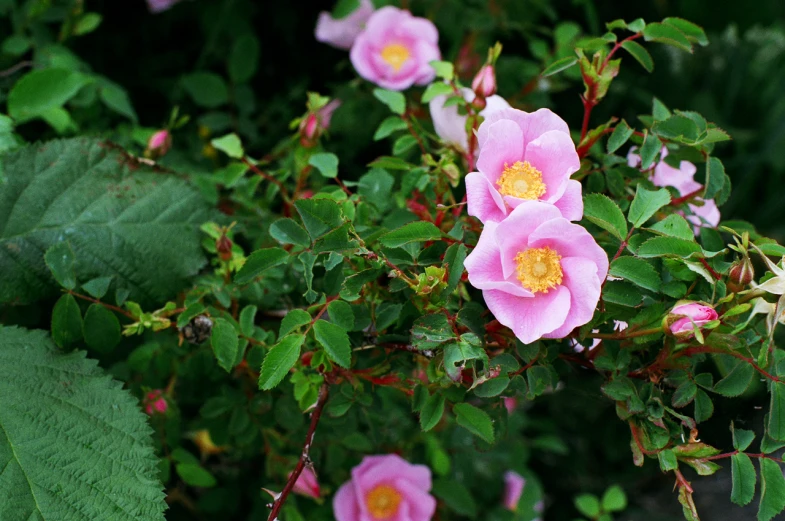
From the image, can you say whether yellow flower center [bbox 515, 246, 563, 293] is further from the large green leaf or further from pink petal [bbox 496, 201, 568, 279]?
the large green leaf

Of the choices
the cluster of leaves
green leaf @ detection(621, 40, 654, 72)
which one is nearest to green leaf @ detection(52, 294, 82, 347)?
the cluster of leaves

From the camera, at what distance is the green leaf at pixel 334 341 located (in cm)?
57

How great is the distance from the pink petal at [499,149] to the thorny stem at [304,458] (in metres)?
0.24

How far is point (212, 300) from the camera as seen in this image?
2.43 ft

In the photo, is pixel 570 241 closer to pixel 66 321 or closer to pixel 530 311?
pixel 530 311

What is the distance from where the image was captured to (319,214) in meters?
0.59

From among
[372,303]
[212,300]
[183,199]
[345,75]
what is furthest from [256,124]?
[372,303]

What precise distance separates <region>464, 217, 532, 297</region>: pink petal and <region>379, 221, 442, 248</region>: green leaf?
0.18ft

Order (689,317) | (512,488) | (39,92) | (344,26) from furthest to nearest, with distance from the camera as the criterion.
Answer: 1. (512,488)
2. (344,26)
3. (39,92)
4. (689,317)

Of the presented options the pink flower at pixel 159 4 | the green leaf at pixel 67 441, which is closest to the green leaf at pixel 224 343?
the green leaf at pixel 67 441

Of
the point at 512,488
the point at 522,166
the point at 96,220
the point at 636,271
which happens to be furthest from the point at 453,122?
the point at 512,488

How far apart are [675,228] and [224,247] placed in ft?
1.33

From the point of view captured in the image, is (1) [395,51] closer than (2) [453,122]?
No

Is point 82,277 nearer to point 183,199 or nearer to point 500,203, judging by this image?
point 183,199
